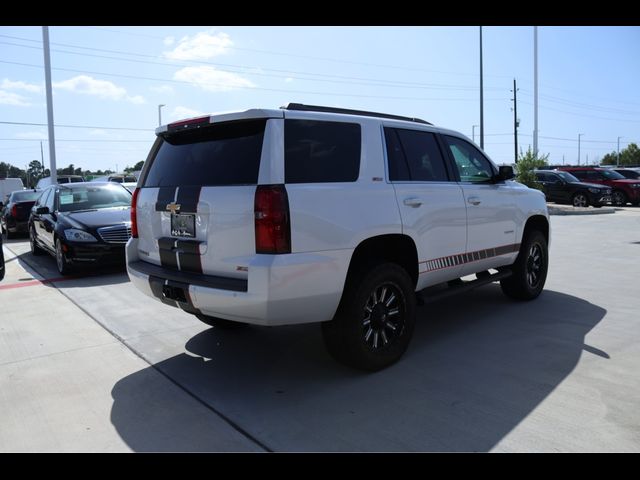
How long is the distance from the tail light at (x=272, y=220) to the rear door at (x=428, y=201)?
118 cm

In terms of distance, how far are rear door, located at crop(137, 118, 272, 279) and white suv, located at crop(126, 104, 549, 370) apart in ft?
0.03

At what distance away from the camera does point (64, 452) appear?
2.95 m

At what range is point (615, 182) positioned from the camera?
23.5m

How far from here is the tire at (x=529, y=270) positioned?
19.6 feet

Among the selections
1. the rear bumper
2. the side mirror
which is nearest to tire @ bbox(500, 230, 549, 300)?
the side mirror

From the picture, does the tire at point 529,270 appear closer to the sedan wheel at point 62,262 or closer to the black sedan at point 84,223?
the black sedan at point 84,223

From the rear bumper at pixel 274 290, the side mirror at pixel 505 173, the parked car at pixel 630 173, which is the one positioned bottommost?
the rear bumper at pixel 274 290

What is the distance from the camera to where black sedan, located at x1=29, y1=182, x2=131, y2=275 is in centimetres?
817

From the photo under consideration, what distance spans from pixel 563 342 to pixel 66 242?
7236mm

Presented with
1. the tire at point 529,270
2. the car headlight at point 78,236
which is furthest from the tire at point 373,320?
the car headlight at point 78,236

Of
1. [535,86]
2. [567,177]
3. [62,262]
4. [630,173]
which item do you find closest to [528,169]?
[567,177]

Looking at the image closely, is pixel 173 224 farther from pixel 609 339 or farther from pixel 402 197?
pixel 609 339

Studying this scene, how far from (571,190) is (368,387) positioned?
21.2m

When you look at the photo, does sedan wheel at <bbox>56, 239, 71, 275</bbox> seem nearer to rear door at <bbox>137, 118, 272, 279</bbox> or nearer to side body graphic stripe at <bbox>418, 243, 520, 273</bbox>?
rear door at <bbox>137, 118, 272, 279</bbox>
